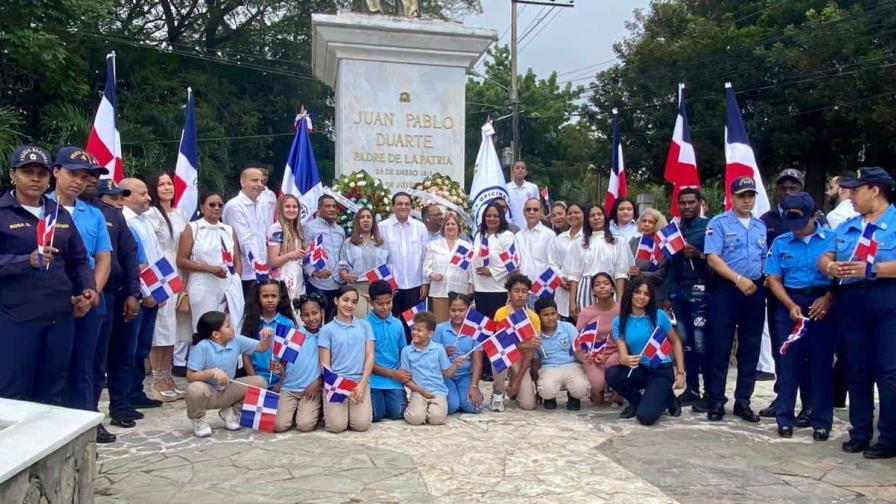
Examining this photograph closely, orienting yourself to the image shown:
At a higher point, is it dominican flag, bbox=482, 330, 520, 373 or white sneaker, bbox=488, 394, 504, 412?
dominican flag, bbox=482, 330, 520, 373

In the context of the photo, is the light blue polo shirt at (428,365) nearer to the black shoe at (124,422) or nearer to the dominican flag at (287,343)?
the dominican flag at (287,343)

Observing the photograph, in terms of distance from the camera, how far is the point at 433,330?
20.2 ft

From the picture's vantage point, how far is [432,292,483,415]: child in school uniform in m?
6.20

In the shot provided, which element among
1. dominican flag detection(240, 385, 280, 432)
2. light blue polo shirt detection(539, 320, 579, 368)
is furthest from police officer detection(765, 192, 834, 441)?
dominican flag detection(240, 385, 280, 432)

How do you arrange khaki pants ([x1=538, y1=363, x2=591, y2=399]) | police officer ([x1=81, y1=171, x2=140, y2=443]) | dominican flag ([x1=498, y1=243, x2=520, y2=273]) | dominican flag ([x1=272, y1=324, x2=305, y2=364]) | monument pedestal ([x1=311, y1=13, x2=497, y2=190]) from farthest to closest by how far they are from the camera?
1. monument pedestal ([x1=311, y1=13, x2=497, y2=190])
2. dominican flag ([x1=498, y1=243, x2=520, y2=273])
3. khaki pants ([x1=538, y1=363, x2=591, y2=399])
4. dominican flag ([x1=272, y1=324, x2=305, y2=364])
5. police officer ([x1=81, y1=171, x2=140, y2=443])

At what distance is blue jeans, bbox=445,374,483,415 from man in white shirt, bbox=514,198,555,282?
5.18 ft

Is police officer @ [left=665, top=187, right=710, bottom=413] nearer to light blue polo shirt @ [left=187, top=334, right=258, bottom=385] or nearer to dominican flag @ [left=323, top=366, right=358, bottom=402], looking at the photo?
dominican flag @ [left=323, top=366, right=358, bottom=402]

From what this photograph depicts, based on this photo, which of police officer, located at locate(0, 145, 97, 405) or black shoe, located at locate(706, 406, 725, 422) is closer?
police officer, located at locate(0, 145, 97, 405)

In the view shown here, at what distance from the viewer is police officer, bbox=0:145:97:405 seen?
4184 mm

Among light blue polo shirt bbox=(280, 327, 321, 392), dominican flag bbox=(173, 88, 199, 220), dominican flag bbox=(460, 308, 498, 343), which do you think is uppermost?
dominican flag bbox=(173, 88, 199, 220)

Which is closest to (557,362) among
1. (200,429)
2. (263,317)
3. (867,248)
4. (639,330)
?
(639,330)

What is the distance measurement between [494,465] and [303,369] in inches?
68.5

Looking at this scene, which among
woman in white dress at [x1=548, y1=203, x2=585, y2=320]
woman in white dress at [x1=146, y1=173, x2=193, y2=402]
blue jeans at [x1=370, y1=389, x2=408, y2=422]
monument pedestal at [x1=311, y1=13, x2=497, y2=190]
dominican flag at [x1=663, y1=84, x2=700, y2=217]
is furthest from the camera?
monument pedestal at [x1=311, y1=13, x2=497, y2=190]

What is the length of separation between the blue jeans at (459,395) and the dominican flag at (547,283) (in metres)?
1.36
